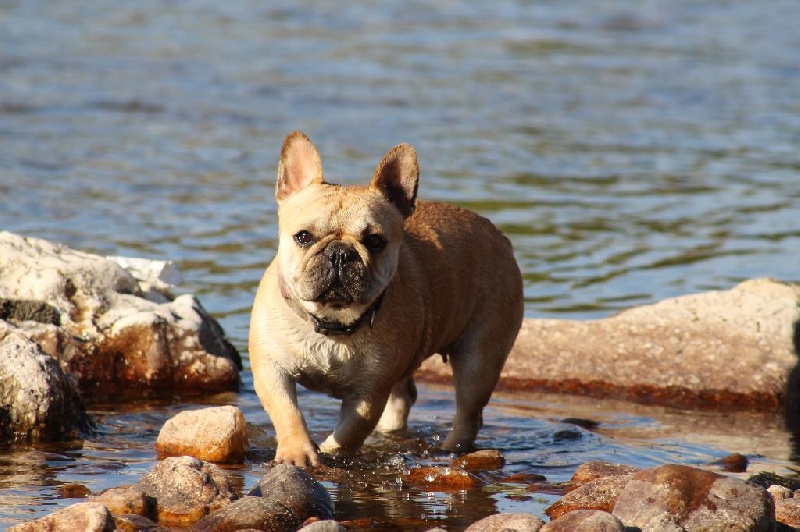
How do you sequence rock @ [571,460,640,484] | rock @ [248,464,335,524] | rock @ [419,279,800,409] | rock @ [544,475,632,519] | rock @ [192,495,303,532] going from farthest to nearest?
rock @ [419,279,800,409] < rock @ [571,460,640,484] < rock @ [544,475,632,519] < rock @ [248,464,335,524] < rock @ [192,495,303,532]

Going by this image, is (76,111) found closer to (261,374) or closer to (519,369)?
(519,369)

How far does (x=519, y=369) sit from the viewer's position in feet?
34.9

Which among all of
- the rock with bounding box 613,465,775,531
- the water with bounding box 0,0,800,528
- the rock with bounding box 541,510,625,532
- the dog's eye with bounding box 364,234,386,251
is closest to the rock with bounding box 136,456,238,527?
the water with bounding box 0,0,800,528

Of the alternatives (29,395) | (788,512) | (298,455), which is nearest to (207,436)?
(298,455)

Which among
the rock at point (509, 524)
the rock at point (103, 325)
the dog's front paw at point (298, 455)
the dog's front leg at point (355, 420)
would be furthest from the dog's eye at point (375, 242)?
the rock at point (103, 325)

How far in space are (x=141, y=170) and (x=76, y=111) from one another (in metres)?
3.72

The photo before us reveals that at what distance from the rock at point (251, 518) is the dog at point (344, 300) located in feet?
3.55

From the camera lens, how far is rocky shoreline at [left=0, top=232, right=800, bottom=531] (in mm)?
6223

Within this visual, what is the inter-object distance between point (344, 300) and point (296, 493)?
113 centimetres

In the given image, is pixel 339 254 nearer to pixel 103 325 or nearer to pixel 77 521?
pixel 77 521

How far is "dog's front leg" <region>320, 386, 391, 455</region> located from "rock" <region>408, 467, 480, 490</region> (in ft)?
1.22

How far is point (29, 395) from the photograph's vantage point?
7871 millimetres

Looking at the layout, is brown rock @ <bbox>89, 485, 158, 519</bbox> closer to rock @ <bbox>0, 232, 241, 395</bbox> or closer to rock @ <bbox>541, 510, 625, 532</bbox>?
rock @ <bbox>541, 510, 625, 532</bbox>

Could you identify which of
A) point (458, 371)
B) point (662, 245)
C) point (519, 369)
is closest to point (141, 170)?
point (662, 245)
